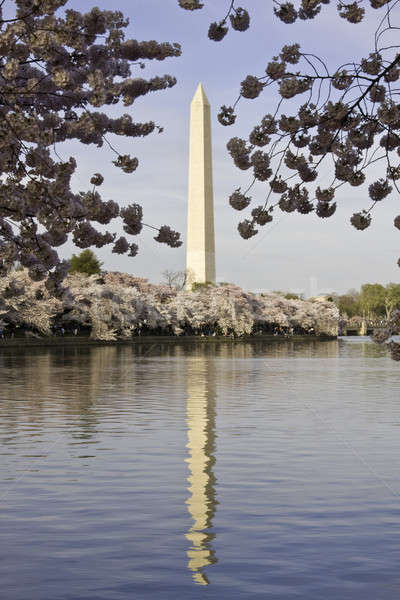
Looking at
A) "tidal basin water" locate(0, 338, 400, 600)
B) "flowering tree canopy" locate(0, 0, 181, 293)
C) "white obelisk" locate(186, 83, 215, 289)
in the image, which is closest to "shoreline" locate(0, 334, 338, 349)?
"white obelisk" locate(186, 83, 215, 289)

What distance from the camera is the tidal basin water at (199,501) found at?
28.1ft

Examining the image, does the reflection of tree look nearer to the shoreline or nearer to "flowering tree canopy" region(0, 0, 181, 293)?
"flowering tree canopy" region(0, 0, 181, 293)

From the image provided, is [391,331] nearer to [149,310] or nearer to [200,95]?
[200,95]

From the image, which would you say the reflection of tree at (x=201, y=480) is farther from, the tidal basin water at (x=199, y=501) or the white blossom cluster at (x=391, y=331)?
the white blossom cluster at (x=391, y=331)

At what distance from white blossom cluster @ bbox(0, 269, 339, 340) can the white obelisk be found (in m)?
6.32

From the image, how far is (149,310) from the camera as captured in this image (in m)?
112

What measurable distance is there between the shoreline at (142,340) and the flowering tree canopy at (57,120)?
68100mm

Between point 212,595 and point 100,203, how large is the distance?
6.87 m

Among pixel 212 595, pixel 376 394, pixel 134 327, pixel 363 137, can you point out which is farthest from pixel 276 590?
pixel 134 327

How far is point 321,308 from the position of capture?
148m

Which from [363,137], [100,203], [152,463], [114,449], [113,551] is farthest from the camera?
[114,449]

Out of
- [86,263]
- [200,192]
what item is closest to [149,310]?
[200,192]

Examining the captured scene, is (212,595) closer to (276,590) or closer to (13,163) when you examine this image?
(276,590)

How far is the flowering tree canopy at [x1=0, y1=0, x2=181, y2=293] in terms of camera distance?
10.5 metres
